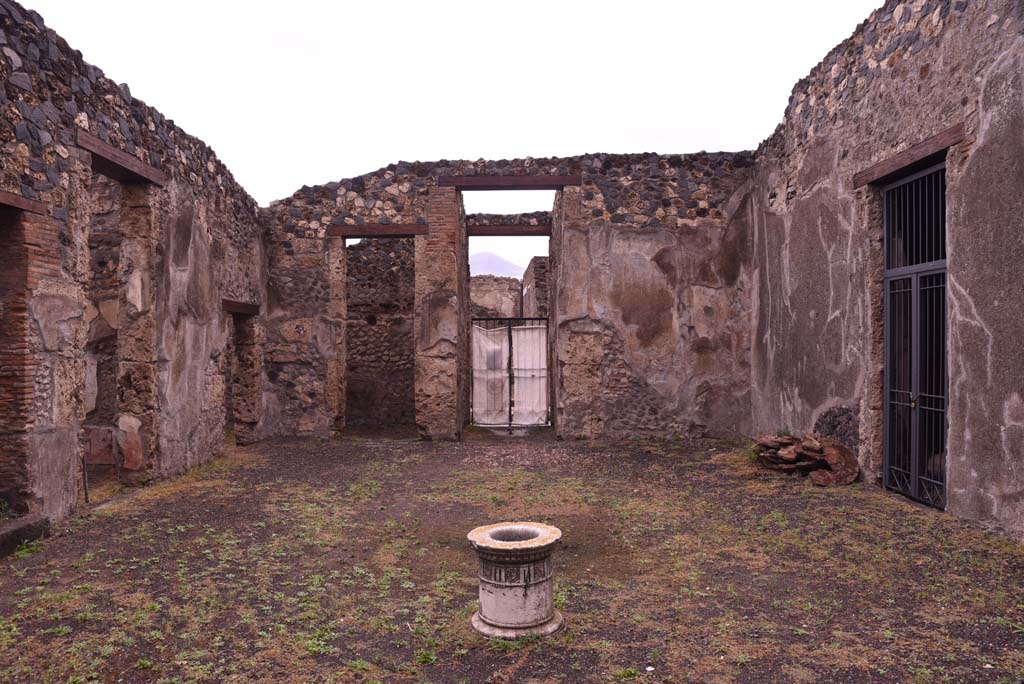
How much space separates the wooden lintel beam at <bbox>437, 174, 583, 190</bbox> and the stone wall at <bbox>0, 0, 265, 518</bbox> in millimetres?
2895

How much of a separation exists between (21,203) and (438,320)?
18.0 ft

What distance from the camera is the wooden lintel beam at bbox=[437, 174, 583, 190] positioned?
969 centimetres

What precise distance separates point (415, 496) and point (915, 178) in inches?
205

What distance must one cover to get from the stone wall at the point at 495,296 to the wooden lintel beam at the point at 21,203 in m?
12.5

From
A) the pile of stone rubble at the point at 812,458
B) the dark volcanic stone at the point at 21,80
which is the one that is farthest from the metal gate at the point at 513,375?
the dark volcanic stone at the point at 21,80

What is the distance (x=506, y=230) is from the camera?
12.5 meters

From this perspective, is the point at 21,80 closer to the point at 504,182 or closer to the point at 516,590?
the point at 516,590

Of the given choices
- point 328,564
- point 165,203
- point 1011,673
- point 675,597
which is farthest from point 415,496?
point 1011,673

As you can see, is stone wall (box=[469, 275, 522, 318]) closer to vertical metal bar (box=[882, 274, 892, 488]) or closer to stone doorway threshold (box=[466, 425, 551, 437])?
stone doorway threshold (box=[466, 425, 551, 437])

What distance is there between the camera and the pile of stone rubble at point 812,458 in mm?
6551

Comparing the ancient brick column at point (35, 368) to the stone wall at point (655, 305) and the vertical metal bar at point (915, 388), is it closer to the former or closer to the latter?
the stone wall at point (655, 305)

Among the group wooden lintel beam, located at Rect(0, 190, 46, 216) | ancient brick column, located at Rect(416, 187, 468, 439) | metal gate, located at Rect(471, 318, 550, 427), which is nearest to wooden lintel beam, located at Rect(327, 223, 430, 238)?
ancient brick column, located at Rect(416, 187, 468, 439)

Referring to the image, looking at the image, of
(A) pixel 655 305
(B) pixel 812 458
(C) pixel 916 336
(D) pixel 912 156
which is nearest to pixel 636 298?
(A) pixel 655 305

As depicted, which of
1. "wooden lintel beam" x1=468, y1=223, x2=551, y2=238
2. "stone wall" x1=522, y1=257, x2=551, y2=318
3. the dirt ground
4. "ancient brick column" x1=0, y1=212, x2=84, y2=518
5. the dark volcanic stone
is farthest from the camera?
"stone wall" x1=522, y1=257, x2=551, y2=318
